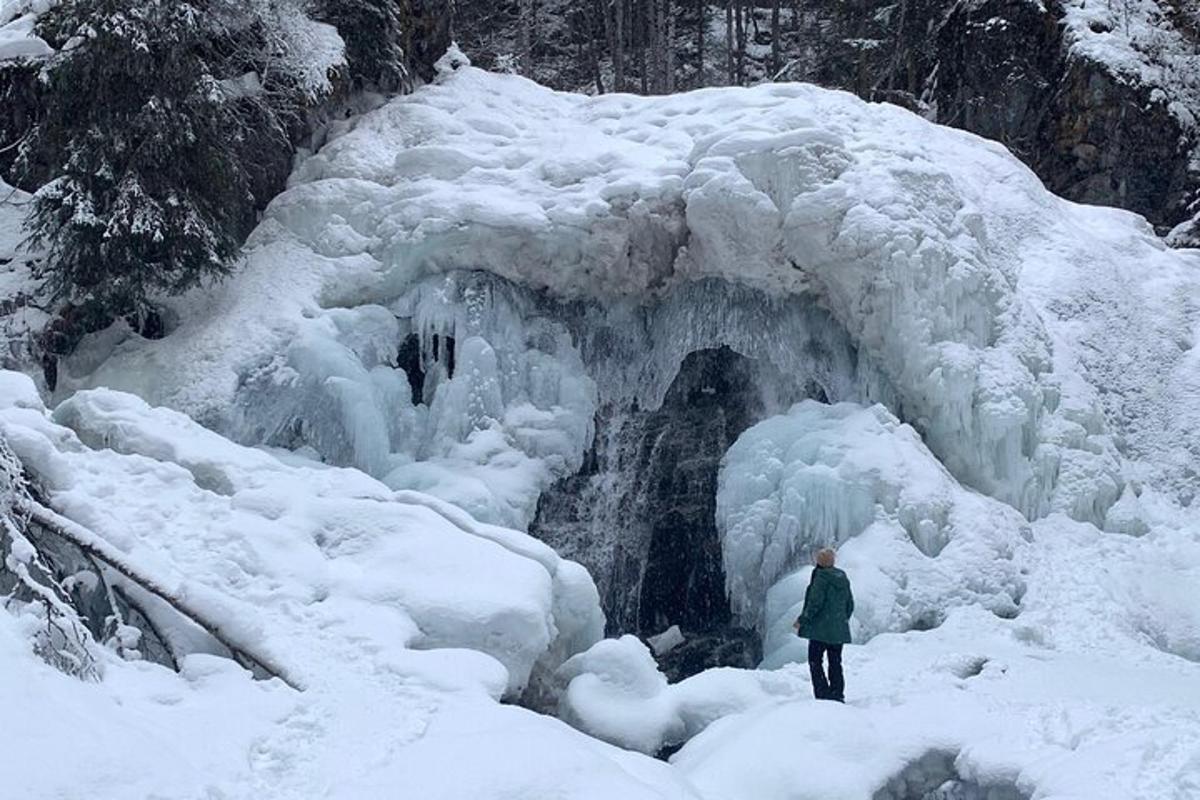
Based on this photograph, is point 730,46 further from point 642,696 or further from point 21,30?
point 642,696

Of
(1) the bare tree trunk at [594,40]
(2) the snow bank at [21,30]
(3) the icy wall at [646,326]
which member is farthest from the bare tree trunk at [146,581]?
(1) the bare tree trunk at [594,40]

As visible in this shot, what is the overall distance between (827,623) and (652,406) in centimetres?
524

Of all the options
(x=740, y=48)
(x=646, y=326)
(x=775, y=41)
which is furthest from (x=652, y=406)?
(x=775, y=41)

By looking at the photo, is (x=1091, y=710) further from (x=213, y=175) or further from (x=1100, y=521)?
(x=213, y=175)

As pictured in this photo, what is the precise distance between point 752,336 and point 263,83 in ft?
20.3

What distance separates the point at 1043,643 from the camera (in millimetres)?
10453

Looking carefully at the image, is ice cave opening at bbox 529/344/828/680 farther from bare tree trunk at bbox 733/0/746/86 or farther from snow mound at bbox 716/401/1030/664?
bare tree trunk at bbox 733/0/746/86

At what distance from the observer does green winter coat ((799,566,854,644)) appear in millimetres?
8703

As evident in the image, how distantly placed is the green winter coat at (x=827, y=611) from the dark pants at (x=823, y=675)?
74 mm

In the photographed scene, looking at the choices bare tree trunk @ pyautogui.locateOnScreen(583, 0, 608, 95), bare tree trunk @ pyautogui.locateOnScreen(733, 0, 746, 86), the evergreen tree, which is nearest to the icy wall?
the evergreen tree

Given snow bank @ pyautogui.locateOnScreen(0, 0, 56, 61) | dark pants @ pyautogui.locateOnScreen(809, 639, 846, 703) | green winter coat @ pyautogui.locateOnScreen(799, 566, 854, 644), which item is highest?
snow bank @ pyautogui.locateOnScreen(0, 0, 56, 61)

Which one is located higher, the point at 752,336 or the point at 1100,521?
the point at 752,336

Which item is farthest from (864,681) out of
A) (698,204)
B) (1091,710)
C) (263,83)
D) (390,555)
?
(263,83)

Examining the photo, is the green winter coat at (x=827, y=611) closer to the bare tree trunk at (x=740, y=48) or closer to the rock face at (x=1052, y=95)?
the rock face at (x=1052, y=95)
